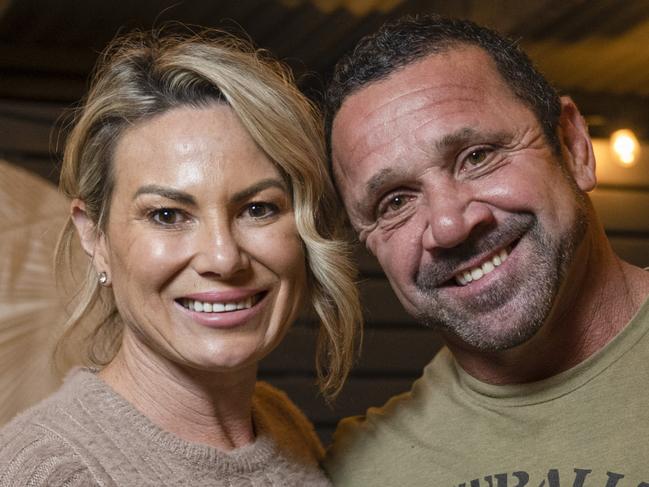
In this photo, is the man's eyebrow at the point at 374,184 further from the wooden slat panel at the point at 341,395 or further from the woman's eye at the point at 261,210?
the wooden slat panel at the point at 341,395

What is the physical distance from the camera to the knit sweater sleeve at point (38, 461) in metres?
1.66

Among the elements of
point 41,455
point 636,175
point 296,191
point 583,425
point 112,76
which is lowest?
point 41,455

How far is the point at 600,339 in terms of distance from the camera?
203cm

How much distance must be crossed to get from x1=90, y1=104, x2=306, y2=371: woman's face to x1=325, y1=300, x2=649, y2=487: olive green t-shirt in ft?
1.34

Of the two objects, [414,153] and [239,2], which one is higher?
[239,2]

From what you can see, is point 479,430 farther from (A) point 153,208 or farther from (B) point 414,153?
(A) point 153,208

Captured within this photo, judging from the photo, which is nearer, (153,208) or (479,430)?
(153,208)

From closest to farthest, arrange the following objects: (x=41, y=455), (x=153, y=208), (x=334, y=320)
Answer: (x=41, y=455) < (x=153, y=208) < (x=334, y=320)

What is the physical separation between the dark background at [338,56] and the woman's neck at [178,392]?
151 cm

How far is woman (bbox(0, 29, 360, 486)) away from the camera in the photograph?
1.87m

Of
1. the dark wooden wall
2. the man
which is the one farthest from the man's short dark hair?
the dark wooden wall

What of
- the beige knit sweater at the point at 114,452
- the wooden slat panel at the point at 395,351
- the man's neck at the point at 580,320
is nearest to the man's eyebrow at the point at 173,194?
the beige knit sweater at the point at 114,452

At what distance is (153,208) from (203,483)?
21.2 inches

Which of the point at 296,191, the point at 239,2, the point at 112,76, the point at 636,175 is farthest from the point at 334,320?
the point at 636,175
